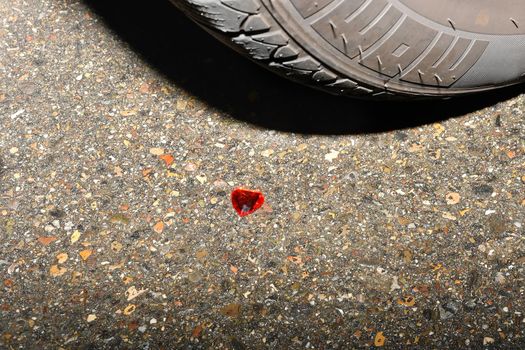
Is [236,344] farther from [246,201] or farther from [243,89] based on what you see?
[243,89]

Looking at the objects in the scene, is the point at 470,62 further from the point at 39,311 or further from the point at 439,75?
the point at 39,311

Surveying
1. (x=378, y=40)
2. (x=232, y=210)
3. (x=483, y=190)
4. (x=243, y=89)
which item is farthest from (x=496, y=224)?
(x=243, y=89)

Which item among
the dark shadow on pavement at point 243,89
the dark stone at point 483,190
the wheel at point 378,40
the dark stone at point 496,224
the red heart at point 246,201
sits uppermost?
the wheel at point 378,40

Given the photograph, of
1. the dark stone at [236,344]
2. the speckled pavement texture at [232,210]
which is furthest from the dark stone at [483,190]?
the dark stone at [236,344]

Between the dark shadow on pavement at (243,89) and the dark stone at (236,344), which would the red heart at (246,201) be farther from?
the dark stone at (236,344)

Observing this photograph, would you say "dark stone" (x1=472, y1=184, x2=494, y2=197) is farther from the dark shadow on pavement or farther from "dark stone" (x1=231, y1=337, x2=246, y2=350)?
"dark stone" (x1=231, y1=337, x2=246, y2=350)

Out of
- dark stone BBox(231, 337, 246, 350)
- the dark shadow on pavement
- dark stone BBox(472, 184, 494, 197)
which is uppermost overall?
dark stone BBox(472, 184, 494, 197)

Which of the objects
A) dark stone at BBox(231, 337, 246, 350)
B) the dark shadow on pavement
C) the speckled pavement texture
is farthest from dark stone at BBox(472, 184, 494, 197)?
dark stone at BBox(231, 337, 246, 350)
